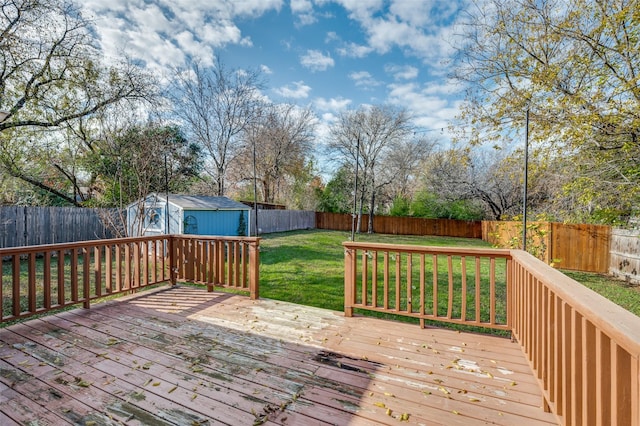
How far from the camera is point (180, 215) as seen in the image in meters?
8.89

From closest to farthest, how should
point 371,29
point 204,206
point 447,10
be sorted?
point 447,10 → point 371,29 → point 204,206

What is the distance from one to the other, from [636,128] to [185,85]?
1651cm

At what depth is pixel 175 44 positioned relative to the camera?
32.8ft

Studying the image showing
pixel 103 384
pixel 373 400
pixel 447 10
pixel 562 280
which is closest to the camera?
pixel 562 280

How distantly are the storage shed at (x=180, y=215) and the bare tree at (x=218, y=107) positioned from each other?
5.68 meters

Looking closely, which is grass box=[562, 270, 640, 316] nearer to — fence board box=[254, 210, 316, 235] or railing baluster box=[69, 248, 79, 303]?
railing baluster box=[69, 248, 79, 303]

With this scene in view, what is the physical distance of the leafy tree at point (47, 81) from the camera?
690cm

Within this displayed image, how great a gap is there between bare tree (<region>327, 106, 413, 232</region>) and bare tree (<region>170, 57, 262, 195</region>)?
5.45m

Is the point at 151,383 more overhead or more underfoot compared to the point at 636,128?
more underfoot

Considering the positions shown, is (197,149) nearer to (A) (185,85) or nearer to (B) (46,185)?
(A) (185,85)

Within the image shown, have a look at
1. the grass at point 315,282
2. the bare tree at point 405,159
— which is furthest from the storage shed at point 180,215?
the bare tree at point 405,159

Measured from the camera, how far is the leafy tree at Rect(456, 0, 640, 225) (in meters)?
4.42

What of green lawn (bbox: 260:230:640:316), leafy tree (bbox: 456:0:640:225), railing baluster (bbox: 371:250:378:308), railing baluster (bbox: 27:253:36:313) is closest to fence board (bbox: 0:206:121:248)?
green lawn (bbox: 260:230:640:316)

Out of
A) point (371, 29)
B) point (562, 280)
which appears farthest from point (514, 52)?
point (562, 280)
